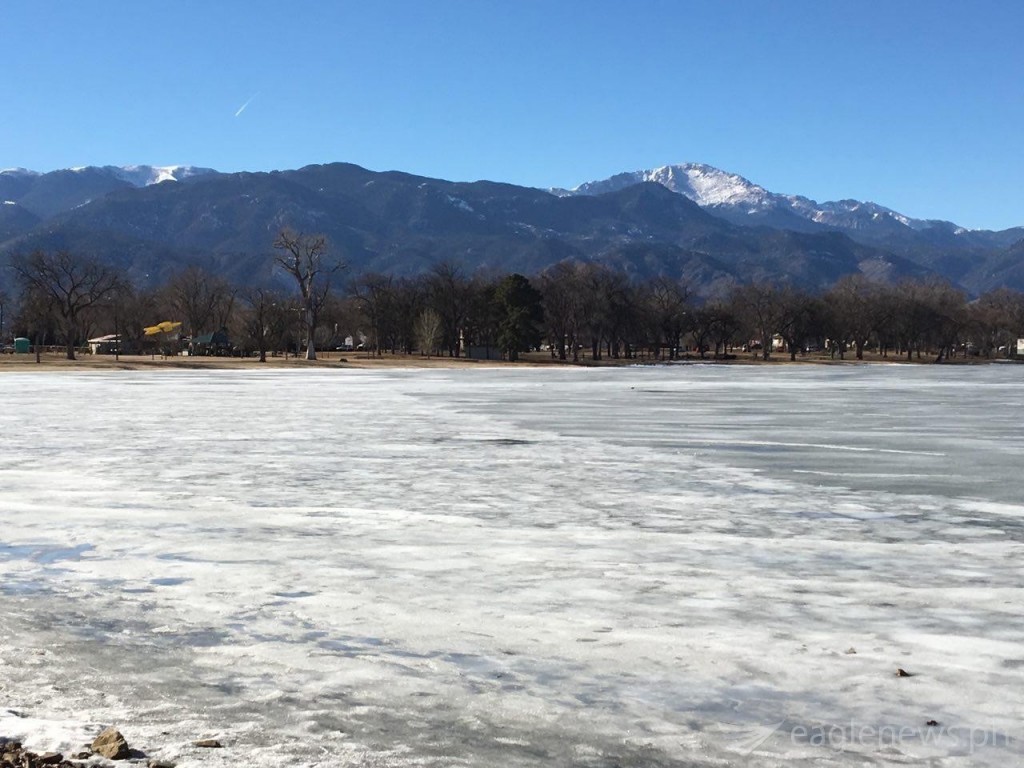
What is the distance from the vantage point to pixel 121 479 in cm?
1412

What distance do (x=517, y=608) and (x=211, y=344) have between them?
123 meters

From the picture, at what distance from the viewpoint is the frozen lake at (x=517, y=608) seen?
16.1 ft

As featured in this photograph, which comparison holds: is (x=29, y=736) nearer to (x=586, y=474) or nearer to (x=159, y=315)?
(x=586, y=474)

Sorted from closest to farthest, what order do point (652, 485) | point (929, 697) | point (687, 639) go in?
1. point (929, 697)
2. point (687, 639)
3. point (652, 485)

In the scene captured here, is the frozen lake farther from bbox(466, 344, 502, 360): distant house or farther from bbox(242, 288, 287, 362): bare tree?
bbox(466, 344, 502, 360): distant house

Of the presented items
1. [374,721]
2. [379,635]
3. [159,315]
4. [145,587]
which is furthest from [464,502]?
[159,315]

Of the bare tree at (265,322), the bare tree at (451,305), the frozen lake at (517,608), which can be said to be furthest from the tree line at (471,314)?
the frozen lake at (517,608)

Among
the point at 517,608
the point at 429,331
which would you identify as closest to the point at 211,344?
the point at 429,331

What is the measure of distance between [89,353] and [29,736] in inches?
4538

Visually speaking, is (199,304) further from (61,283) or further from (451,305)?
(61,283)

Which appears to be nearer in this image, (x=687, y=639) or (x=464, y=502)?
(x=687, y=639)

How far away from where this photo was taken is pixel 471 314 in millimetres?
122188

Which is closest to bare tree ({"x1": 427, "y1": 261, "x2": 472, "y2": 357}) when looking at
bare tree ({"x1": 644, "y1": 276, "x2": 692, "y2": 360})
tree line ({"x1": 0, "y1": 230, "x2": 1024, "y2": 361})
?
tree line ({"x1": 0, "y1": 230, "x2": 1024, "y2": 361})

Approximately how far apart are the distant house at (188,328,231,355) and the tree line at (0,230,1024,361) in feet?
1.98
